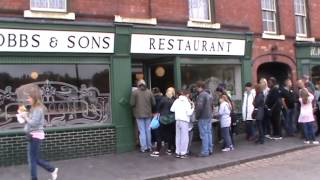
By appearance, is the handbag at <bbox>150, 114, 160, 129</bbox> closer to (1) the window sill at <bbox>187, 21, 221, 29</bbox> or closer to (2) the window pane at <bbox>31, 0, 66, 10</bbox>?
(1) the window sill at <bbox>187, 21, 221, 29</bbox>

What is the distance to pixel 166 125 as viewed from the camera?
12.7 m

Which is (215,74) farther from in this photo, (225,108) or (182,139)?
(182,139)

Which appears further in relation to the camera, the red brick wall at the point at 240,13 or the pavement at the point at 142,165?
the red brick wall at the point at 240,13

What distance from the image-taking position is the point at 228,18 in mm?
15914

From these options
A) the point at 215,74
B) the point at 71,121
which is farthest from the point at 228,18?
the point at 71,121

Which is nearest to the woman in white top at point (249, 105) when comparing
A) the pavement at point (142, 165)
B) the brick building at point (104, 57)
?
the pavement at point (142, 165)

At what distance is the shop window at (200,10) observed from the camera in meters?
15.1

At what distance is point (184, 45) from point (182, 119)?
2930mm

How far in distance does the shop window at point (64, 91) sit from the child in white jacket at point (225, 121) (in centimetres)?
282

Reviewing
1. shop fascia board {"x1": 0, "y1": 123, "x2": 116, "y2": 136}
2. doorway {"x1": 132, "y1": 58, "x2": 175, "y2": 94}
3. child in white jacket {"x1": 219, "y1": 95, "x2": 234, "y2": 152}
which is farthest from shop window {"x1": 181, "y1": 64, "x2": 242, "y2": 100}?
shop fascia board {"x1": 0, "y1": 123, "x2": 116, "y2": 136}

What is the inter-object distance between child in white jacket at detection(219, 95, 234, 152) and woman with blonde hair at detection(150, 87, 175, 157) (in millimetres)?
1331

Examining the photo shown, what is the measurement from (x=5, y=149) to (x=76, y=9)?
3.65m

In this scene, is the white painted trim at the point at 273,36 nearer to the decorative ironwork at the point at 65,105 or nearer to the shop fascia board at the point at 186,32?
the shop fascia board at the point at 186,32

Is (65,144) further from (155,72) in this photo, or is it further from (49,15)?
(155,72)
